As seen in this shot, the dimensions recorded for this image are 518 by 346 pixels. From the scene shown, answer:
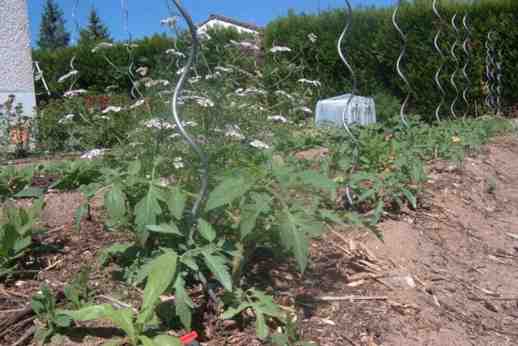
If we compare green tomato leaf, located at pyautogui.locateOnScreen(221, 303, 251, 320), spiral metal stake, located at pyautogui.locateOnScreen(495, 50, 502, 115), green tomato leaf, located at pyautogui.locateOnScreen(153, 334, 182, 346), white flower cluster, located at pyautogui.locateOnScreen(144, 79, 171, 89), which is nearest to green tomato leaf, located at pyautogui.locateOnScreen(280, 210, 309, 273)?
green tomato leaf, located at pyautogui.locateOnScreen(221, 303, 251, 320)

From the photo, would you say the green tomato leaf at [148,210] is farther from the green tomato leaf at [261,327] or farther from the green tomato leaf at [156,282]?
the green tomato leaf at [261,327]

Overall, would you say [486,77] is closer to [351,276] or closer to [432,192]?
[432,192]

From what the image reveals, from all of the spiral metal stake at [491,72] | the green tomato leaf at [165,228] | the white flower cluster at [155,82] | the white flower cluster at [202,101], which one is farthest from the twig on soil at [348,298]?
the spiral metal stake at [491,72]

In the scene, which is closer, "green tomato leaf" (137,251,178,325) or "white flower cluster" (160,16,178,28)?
"green tomato leaf" (137,251,178,325)

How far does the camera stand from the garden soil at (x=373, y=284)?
1.56 meters

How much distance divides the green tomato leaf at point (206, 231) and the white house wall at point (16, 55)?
5895mm

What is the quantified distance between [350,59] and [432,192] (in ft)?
28.5

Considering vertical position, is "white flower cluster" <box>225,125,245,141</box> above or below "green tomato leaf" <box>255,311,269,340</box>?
above

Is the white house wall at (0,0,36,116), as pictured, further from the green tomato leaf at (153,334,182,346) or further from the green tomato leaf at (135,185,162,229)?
the green tomato leaf at (153,334,182,346)

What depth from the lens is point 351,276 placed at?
196 cm

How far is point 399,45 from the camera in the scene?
10.7 metres

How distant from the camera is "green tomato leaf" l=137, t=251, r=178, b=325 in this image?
1359mm

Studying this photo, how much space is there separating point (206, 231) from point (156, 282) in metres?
0.24

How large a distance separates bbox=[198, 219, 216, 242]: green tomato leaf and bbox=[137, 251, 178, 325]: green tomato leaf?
13 centimetres
